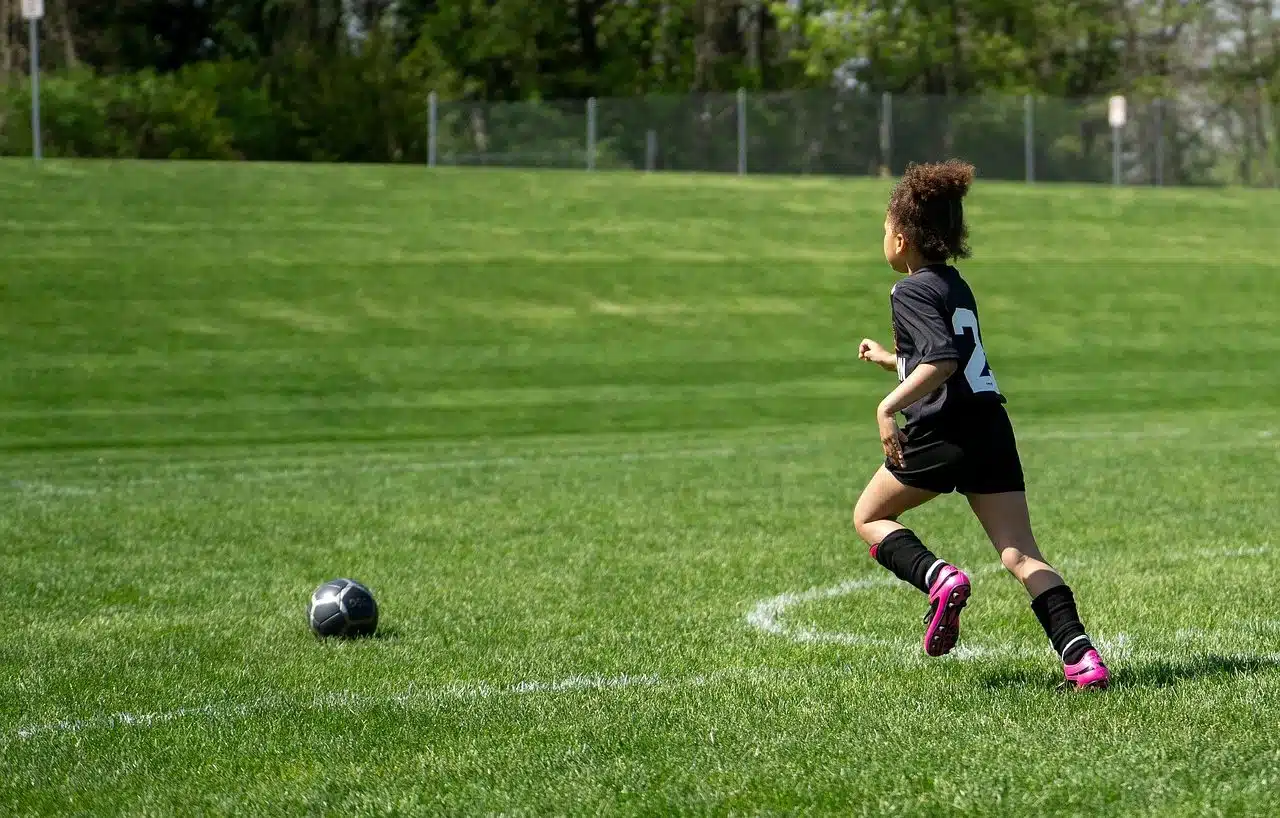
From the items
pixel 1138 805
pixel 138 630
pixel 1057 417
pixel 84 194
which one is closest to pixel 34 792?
pixel 138 630

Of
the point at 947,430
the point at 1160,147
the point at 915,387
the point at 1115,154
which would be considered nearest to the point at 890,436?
the point at 915,387

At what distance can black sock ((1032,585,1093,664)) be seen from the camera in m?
5.28

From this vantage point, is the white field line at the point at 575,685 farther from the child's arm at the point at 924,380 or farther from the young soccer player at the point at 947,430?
the child's arm at the point at 924,380

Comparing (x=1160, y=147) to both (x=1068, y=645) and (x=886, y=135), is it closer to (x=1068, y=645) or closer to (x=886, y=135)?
(x=886, y=135)

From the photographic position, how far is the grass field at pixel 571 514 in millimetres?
4625

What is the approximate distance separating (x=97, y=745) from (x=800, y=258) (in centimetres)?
2332

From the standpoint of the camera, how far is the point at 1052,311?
25.1 m

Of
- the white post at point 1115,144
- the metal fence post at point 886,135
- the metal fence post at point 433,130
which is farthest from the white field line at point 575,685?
the white post at point 1115,144

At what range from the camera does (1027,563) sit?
215 inches

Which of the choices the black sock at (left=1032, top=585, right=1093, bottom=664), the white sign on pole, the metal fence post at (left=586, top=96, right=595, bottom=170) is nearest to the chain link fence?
the metal fence post at (left=586, top=96, right=595, bottom=170)

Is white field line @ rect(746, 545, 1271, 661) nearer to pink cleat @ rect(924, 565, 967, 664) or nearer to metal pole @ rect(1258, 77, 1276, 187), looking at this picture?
pink cleat @ rect(924, 565, 967, 664)

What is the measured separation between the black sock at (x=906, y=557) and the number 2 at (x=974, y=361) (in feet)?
1.84

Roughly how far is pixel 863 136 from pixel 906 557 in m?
33.2

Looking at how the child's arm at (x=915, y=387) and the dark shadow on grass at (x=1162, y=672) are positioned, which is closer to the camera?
the child's arm at (x=915, y=387)
